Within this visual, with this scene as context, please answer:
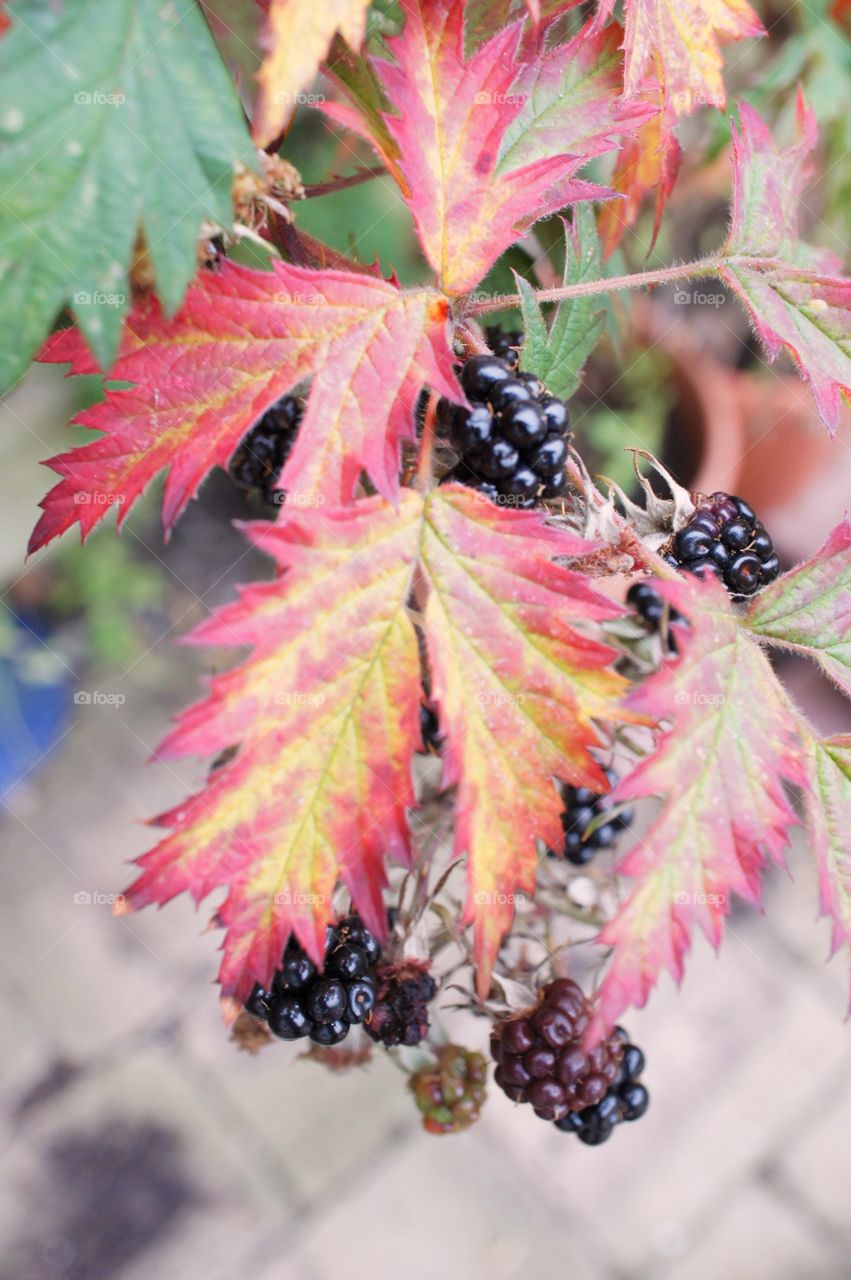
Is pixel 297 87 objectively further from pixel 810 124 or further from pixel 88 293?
pixel 810 124

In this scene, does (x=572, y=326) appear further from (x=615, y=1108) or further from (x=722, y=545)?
(x=615, y=1108)

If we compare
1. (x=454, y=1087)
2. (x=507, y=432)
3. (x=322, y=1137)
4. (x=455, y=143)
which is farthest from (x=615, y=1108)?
(x=322, y=1137)

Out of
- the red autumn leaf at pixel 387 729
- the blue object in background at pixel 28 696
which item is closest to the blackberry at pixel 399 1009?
the red autumn leaf at pixel 387 729

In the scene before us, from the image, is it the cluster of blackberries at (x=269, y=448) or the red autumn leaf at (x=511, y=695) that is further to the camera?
the cluster of blackberries at (x=269, y=448)

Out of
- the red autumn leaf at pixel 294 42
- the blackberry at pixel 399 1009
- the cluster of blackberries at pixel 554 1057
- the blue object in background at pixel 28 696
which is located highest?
the red autumn leaf at pixel 294 42

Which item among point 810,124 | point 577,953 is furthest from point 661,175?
point 577,953

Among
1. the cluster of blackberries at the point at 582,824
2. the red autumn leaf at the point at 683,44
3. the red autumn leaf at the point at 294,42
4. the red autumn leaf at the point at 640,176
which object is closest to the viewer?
the red autumn leaf at the point at 294,42

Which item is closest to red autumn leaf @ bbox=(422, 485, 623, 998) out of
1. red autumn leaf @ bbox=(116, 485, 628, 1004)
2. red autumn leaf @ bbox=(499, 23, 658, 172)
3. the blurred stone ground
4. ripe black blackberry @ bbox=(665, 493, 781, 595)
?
red autumn leaf @ bbox=(116, 485, 628, 1004)

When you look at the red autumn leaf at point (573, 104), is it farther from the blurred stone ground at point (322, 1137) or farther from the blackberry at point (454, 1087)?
the blurred stone ground at point (322, 1137)
